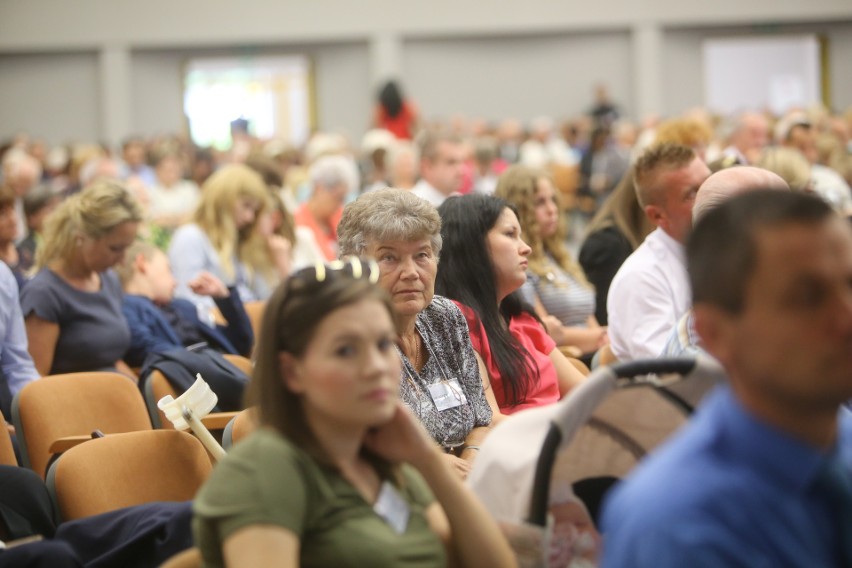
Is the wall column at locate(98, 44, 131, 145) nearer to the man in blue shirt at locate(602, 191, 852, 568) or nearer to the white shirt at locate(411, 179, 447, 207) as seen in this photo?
the white shirt at locate(411, 179, 447, 207)

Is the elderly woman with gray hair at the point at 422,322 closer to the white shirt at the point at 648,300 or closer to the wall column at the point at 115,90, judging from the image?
the white shirt at the point at 648,300

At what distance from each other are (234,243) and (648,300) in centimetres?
291

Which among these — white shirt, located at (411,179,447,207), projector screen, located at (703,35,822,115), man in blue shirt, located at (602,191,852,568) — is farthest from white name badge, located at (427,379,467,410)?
projector screen, located at (703,35,822,115)

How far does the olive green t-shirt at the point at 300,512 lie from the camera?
1611 mm

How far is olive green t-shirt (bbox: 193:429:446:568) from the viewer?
63.4 inches

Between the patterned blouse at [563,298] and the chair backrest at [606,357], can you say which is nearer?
the chair backrest at [606,357]

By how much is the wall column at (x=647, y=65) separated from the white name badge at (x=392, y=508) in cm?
1614

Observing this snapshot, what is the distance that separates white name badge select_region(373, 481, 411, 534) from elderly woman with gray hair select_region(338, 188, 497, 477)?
101 cm

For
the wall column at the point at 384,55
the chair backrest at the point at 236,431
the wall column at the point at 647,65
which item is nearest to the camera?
the chair backrest at the point at 236,431

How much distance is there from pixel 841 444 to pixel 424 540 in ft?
2.17

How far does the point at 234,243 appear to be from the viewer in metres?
5.93

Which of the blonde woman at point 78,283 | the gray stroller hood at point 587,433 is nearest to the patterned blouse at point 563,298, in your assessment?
the blonde woman at point 78,283

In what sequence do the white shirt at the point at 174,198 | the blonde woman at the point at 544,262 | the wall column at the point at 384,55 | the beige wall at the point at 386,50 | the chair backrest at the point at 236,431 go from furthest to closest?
the wall column at the point at 384,55, the beige wall at the point at 386,50, the white shirt at the point at 174,198, the blonde woman at the point at 544,262, the chair backrest at the point at 236,431

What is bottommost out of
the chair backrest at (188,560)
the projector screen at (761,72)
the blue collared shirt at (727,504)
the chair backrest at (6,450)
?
the chair backrest at (6,450)
